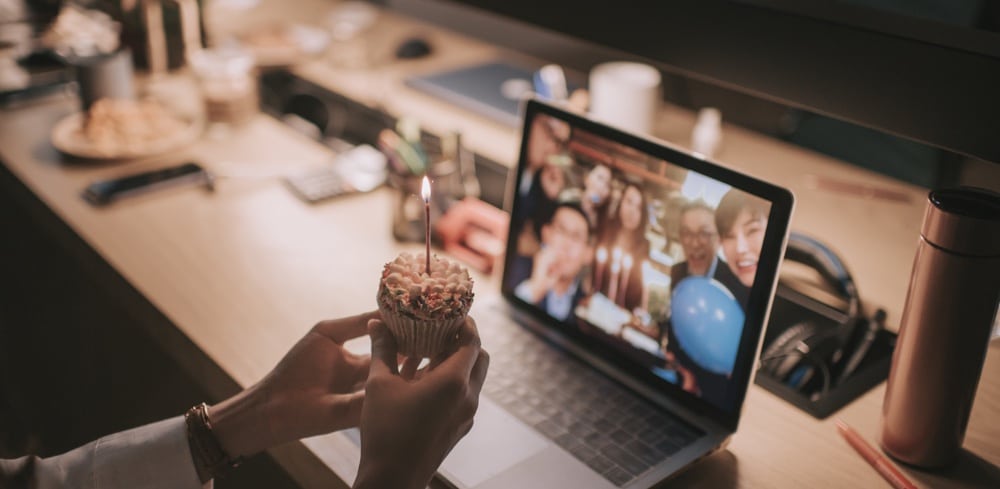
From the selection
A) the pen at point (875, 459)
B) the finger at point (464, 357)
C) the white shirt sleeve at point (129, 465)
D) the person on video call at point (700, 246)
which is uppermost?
the person on video call at point (700, 246)

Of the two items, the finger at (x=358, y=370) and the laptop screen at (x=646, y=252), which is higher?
the laptop screen at (x=646, y=252)

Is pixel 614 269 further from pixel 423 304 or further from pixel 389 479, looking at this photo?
pixel 389 479

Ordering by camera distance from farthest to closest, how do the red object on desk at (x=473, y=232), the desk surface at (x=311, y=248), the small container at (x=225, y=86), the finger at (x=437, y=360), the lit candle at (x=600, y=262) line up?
the small container at (x=225, y=86), the red object on desk at (x=473, y=232), the lit candle at (x=600, y=262), the desk surface at (x=311, y=248), the finger at (x=437, y=360)

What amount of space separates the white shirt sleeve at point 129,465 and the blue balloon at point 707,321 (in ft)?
1.92

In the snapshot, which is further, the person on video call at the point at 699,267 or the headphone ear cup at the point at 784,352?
the headphone ear cup at the point at 784,352

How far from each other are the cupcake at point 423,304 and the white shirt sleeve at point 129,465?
0.29 m

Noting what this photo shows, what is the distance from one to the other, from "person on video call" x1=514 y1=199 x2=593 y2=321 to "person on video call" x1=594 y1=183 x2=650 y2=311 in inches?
1.4

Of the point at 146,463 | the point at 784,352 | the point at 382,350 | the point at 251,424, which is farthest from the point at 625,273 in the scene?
the point at 146,463

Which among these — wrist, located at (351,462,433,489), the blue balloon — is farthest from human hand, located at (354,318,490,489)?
the blue balloon

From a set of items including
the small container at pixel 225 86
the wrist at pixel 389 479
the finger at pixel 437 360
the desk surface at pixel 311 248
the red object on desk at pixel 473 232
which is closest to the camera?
the wrist at pixel 389 479

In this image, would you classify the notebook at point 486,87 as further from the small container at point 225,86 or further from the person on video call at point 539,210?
the person on video call at point 539,210

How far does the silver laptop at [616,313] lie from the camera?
3.09ft

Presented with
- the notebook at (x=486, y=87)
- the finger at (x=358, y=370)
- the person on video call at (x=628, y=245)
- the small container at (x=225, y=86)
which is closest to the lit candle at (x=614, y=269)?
the person on video call at (x=628, y=245)

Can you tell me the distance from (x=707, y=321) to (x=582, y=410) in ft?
0.61
